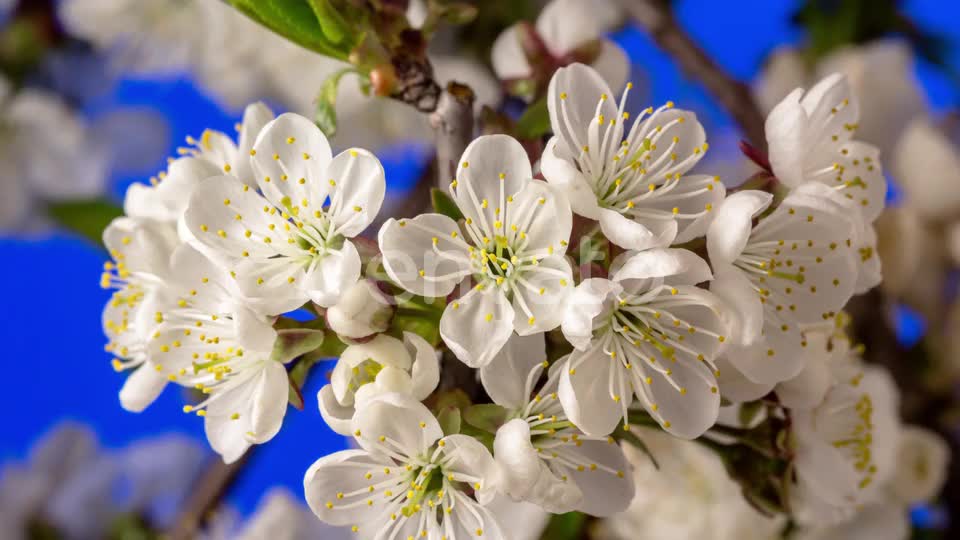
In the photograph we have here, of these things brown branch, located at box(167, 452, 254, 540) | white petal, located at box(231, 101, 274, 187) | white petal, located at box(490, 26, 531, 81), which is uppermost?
white petal, located at box(231, 101, 274, 187)

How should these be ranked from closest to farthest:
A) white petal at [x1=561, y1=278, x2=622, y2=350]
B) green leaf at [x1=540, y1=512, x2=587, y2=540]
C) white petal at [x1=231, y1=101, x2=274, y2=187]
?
white petal at [x1=561, y1=278, x2=622, y2=350] < white petal at [x1=231, y1=101, x2=274, y2=187] < green leaf at [x1=540, y1=512, x2=587, y2=540]

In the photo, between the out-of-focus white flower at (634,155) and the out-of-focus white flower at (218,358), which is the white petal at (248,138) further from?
the out-of-focus white flower at (634,155)

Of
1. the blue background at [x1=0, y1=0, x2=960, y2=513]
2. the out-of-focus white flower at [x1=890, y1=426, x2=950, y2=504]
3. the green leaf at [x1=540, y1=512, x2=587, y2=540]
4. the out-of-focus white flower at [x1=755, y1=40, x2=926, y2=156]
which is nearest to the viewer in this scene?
the green leaf at [x1=540, y1=512, x2=587, y2=540]

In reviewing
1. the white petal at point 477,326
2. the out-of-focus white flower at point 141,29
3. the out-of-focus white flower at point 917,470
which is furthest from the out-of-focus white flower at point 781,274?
the out-of-focus white flower at point 141,29

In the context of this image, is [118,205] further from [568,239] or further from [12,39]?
[568,239]

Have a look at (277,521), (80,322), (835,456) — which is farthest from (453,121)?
(80,322)

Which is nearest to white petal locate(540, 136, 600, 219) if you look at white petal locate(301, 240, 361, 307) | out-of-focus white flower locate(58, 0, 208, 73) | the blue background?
white petal locate(301, 240, 361, 307)

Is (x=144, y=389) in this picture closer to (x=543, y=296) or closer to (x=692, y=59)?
(x=543, y=296)

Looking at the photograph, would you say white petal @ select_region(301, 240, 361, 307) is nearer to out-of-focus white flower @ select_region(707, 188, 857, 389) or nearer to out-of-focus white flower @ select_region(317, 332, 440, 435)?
out-of-focus white flower @ select_region(317, 332, 440, 435)
